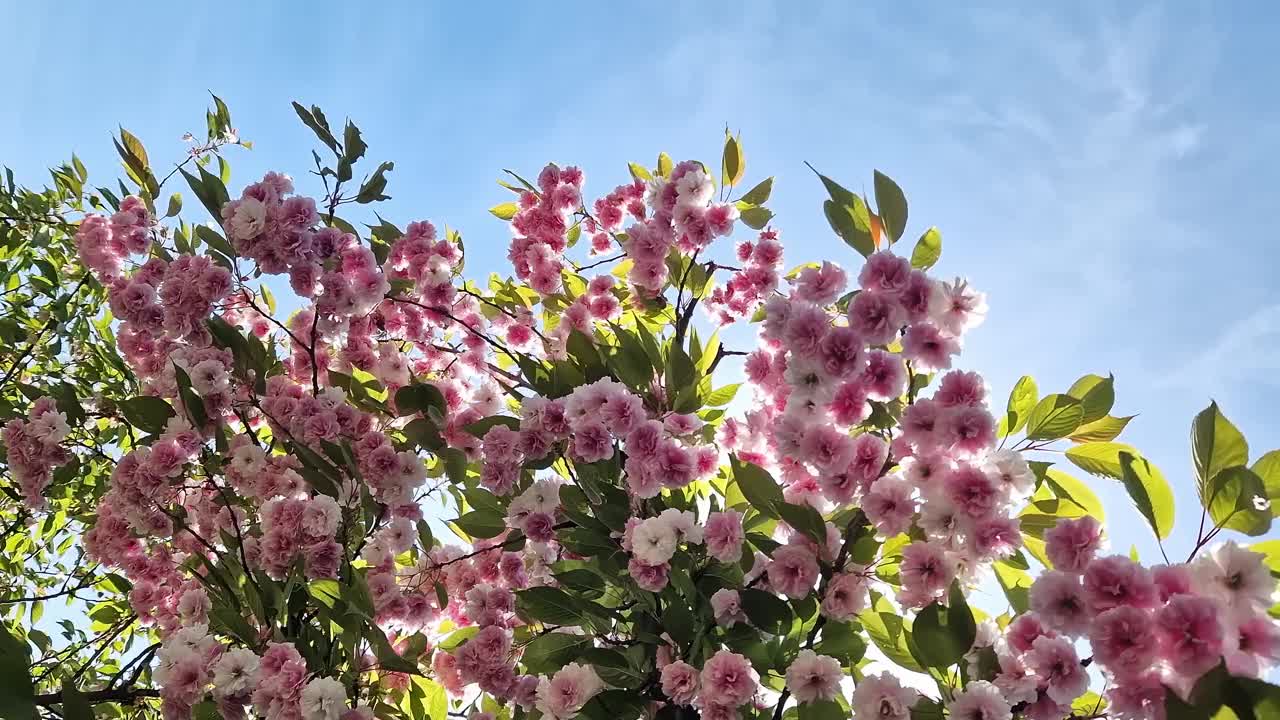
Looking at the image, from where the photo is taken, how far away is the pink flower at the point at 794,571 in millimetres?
1693

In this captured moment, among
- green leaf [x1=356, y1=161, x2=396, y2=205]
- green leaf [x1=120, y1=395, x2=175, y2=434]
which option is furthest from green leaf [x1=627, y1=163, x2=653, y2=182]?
green leaf [x1=120, y1=395, x2=175, y2=434]

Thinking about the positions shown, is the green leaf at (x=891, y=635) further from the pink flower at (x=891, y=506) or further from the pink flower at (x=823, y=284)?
the pink flower at (x=823, y=284)

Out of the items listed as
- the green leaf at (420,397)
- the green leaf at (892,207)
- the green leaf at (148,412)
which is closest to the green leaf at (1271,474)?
the green leaf at (892,207)

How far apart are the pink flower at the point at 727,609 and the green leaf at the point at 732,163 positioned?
1442 millimetres

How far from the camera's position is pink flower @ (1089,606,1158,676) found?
3.89ft

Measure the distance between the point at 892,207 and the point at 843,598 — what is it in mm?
840

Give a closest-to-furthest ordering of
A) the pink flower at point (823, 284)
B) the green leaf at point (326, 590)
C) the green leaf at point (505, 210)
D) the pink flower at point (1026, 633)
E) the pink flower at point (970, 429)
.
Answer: the pink flower at point (1026, 633) < the pink flower at point (970, 429) < the pink flower at point (823, 284) < the green leaf at point (326, 590) < the green leaf at point (505, 210)

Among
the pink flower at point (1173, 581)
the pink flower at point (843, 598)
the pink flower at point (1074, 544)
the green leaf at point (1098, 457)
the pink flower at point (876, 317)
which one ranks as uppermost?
the pink flower at point (876, 317)

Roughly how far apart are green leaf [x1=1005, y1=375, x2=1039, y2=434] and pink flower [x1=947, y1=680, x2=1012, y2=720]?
57 centimetres

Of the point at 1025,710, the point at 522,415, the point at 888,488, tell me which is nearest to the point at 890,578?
the point at 888,488

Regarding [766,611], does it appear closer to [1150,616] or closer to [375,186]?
[1150,616]

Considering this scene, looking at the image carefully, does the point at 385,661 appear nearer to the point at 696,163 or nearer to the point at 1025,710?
the point at 1025,710

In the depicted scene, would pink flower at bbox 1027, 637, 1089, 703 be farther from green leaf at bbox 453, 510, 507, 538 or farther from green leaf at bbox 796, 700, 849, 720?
green leaf at bbox 453, 510, 507, 538

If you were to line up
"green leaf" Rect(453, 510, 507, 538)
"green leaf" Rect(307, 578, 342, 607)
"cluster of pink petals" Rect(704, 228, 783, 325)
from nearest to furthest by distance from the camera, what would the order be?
"green leaf" Rect(307, 578, 342, 607), "green leaf" Rect(453, 510, 507, 538), "cluster of pink petals" Rect(704, 228, 783, 325)
